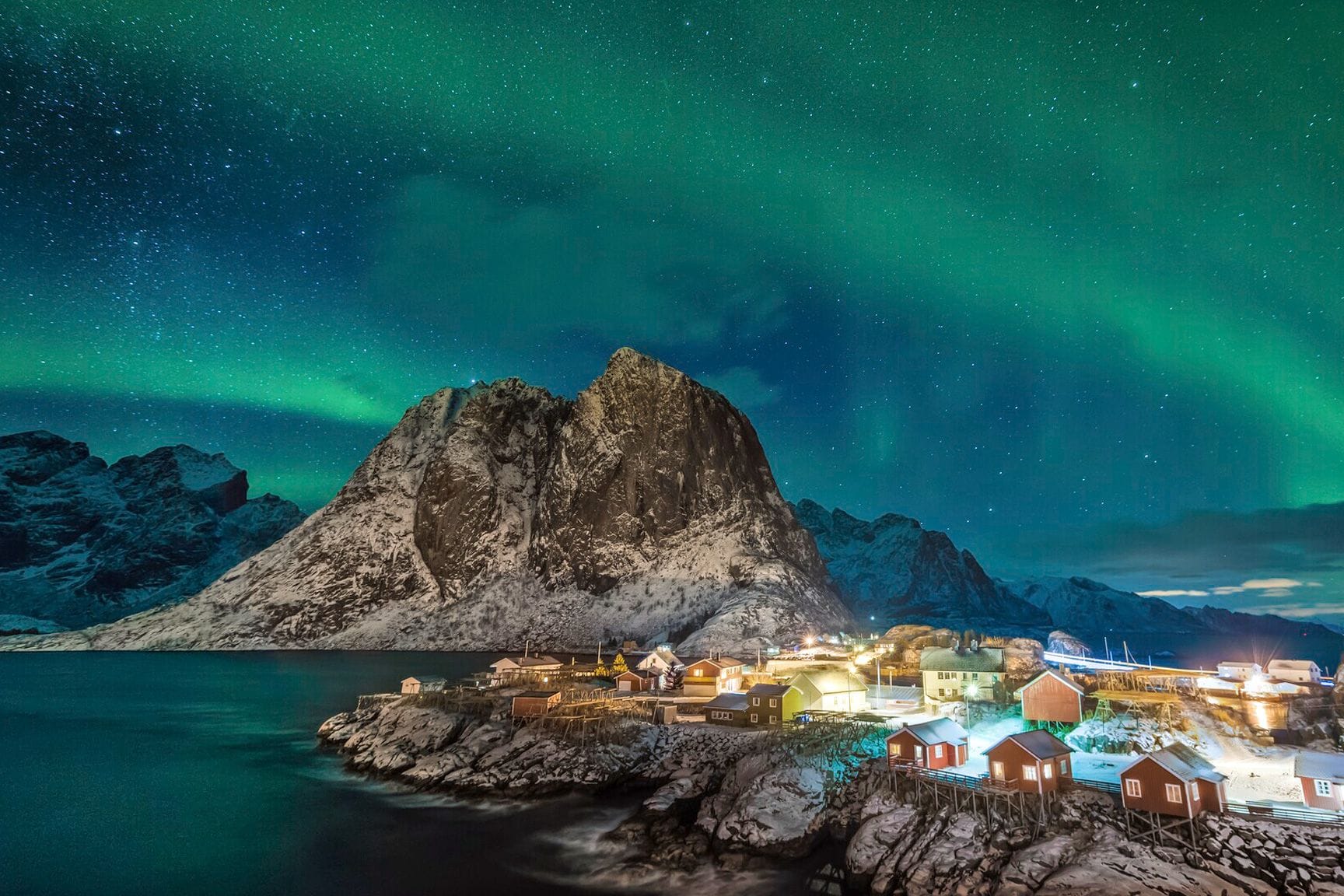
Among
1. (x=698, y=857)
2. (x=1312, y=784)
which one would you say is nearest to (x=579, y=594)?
(x=698, y=857)

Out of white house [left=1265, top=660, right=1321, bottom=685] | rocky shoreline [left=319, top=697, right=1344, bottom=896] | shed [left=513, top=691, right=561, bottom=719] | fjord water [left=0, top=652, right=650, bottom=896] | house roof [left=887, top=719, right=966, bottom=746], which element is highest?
white house [left=1265, top=660, right=1321, bottom=685]

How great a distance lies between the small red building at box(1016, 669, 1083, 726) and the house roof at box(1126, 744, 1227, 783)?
13806mm

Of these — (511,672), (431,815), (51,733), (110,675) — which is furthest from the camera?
(110,675)

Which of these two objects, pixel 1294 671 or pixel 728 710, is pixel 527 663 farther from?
pixel 1294 671

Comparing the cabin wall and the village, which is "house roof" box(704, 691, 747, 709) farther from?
the cabin wall

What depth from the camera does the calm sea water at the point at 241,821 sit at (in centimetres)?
3456

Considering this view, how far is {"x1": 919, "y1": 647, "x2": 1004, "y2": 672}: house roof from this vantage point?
5928cm

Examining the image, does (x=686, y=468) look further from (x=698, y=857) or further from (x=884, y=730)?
(x=698, y=857)

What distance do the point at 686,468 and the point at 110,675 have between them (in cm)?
13412

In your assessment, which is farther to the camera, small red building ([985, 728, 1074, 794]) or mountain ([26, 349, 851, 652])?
mountain ([26, 349, 851, 652])

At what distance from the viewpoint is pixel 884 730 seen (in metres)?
48.4

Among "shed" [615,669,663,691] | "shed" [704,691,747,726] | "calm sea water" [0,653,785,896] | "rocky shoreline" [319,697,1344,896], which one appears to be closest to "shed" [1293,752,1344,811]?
"rocky shoreline" [319,697,1344,896]

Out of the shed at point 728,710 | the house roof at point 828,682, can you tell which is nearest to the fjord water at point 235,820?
the shed at point 728,710

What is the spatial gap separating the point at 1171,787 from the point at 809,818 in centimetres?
1764
